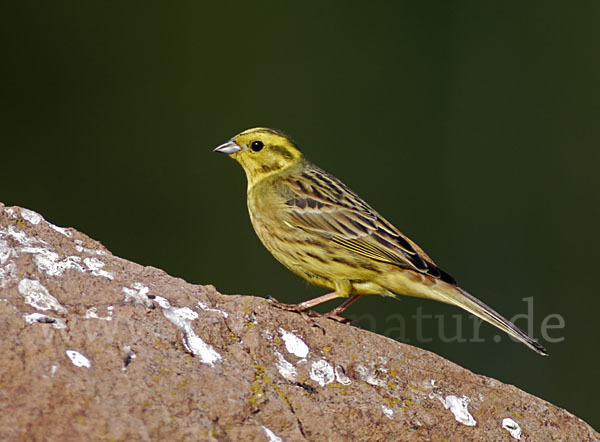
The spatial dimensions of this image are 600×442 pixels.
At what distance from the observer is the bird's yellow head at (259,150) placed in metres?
4.71

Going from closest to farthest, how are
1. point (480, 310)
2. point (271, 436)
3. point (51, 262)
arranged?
point (271, 436), point (51, 262), point (480, 310)

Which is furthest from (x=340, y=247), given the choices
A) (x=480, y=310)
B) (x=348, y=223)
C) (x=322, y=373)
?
(x=322, y=373)

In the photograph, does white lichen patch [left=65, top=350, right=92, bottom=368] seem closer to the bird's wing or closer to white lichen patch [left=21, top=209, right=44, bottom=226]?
white lichen patch [left=21, top=209, right=44, bottom=226]

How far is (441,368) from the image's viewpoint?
3.17 m

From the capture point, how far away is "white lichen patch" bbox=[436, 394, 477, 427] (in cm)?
291

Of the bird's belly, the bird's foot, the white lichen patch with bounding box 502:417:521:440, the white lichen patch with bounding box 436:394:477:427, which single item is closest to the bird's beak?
the bird's belly

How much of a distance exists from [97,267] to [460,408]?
138cm

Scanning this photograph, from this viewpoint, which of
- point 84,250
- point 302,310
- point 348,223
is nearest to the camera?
point 84,250

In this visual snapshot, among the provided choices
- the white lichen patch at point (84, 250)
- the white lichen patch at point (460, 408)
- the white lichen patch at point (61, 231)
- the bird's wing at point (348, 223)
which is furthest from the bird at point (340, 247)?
the white lichen patch at point (61, 231)

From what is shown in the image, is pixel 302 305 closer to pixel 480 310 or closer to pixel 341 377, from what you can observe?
pixel 341 377

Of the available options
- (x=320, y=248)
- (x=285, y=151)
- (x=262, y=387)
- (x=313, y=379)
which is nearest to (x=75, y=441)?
(x=262, y=387)

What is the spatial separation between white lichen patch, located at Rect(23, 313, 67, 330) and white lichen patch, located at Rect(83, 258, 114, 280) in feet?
1.14

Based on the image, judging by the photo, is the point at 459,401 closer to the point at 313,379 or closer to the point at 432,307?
the point at 313,379

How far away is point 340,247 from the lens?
4078mm
